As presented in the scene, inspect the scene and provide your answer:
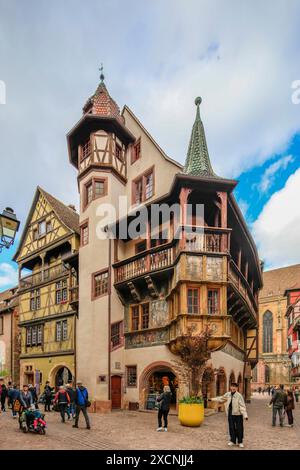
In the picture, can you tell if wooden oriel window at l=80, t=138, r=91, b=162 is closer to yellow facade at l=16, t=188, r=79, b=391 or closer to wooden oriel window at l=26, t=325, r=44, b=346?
yellow facade at l=16, t=188, r=79, b=391

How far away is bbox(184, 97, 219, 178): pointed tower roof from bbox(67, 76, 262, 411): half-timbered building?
5 cm

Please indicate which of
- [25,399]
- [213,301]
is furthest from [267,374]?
[25,399]

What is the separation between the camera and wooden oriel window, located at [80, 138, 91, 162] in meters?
23.4

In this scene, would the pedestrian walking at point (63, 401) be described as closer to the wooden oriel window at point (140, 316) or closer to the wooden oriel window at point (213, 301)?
the wooden oriel window at point (140, 316)

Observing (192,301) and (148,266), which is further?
(148,266)

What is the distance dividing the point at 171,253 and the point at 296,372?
34.0 meters

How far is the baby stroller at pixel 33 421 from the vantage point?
38.4 ft

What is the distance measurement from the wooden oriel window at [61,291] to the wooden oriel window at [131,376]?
27.4ft

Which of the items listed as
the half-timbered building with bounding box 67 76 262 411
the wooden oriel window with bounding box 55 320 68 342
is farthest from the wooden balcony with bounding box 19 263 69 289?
the half-timbered building with bounding box 67 76 262 411

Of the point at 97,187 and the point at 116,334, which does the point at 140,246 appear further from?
the point at 116,334

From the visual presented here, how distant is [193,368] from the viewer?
14523 mm

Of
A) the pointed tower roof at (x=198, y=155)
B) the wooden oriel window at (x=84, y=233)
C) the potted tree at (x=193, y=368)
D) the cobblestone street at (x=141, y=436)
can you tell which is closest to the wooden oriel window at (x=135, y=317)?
the potted tree at (x=193, y=368)

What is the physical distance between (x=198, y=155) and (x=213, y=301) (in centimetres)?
720

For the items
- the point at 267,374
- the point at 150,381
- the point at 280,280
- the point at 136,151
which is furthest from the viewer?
the point at 280,280
